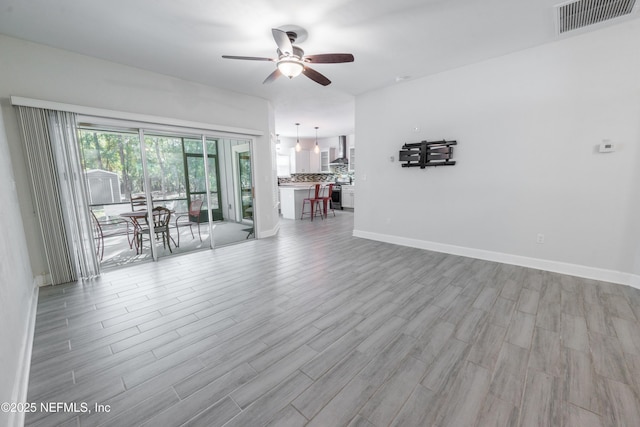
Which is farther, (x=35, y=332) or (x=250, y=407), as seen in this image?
(x=35, y=332)

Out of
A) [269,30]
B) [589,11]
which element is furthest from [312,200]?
[589,11]

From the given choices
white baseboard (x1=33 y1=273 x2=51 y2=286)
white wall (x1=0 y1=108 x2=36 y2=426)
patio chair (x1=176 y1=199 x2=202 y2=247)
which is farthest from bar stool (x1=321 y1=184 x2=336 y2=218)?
white wall (x1=0 y1=108 x2=36 y2=426)

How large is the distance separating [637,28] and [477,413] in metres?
4.12

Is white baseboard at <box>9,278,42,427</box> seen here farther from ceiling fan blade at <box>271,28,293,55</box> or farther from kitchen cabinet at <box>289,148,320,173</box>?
kitchen cabinet at <box>289,148,320,173</box>

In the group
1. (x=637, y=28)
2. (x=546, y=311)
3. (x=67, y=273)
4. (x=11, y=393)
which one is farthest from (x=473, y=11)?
(x=67, y=273)

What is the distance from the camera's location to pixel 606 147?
2.83 metres

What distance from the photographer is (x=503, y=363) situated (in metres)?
1.71

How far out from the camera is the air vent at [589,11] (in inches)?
91.2

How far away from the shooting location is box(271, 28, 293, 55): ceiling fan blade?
2.25 metres

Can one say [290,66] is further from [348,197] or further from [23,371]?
[348,197]

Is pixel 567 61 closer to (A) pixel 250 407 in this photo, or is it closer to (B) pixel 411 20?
(B) pixel 411 20

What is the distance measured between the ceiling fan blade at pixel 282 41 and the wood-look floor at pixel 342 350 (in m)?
2.55

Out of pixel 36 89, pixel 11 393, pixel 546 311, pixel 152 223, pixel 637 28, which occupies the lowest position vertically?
pixel 546 311

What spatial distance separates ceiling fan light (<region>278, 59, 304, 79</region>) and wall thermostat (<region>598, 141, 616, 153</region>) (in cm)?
354
